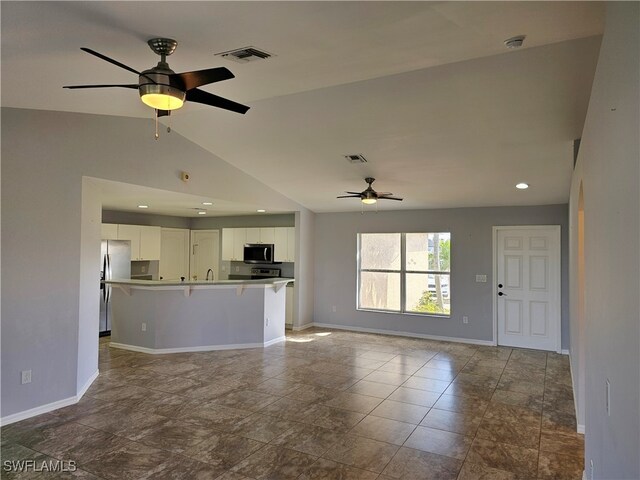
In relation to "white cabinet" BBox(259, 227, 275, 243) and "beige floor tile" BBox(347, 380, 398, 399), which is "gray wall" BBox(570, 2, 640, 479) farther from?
"white cabinet" BBox(259, 227, 275, 243)

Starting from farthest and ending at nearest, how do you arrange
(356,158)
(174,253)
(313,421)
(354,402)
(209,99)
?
(174,253)
(356,158)
(354,402)
(313,421)
(209,99)

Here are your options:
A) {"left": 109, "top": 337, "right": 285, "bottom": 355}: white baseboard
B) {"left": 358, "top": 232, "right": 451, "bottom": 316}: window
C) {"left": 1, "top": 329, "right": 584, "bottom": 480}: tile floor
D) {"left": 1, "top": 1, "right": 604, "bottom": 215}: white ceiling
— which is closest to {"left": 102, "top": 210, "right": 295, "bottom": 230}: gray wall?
{"left": 358, "top": 232, "right": 451, "bottom": 316}: window

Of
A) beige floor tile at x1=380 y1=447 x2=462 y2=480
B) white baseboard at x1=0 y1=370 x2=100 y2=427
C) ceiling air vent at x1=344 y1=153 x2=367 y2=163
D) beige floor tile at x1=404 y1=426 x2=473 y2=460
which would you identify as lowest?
beige floor tile at x1=380 y1=447 x2=462 y2=480

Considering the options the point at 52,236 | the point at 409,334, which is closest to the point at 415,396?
the point at 409,334

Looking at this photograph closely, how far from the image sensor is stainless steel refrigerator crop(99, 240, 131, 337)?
6.92 m

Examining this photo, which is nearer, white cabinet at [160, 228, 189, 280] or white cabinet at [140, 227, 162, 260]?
white cabinet at [140, 227, 162, 260]

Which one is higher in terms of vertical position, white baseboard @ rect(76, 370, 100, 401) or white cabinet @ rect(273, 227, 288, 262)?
white cabinet @ rect(273, 227, 288, 262)

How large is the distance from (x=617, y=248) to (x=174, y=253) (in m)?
A: 9.09

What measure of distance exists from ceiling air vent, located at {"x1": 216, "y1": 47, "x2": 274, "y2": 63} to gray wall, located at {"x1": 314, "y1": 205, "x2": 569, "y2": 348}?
5145 mm

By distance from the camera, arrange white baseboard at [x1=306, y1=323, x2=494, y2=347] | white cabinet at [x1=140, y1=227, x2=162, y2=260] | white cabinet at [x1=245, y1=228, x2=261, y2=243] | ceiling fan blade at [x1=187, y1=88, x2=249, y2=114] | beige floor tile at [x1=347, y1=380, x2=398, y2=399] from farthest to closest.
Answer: white cabinet at [x1=245, y1=228, x2=261, y2=243] → white cabinet at [x1=140, y1=227, x2=162, y2=260] → white baseboard at [x1=306, y1=323, x2=494, y2=347] → beige floor tile at [x1=347, y1=380, x2=398, y2=399] → ceiling fan blade at [x1=187, y1=88, x2=249, y2=114]

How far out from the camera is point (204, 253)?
9.67 metres

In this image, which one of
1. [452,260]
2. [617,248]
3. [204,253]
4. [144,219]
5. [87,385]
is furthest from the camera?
[204,253]

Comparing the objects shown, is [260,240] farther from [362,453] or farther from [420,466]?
[420,466]

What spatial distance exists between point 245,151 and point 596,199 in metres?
4.24
